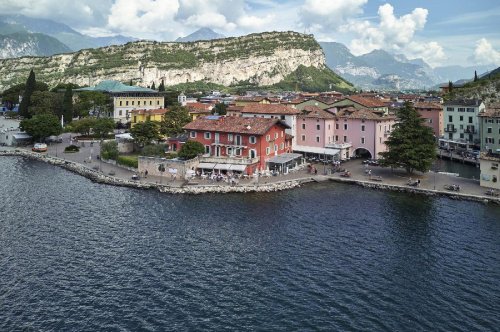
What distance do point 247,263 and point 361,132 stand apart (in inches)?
1650

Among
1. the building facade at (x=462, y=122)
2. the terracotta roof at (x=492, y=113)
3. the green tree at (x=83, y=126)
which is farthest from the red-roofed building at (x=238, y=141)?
the building facade at (x=462, y=122)

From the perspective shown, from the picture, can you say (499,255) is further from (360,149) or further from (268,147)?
(360,149)

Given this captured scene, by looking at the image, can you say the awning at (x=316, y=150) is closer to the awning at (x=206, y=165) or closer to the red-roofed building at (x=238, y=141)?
the red-roofed building at (x=238, y=141)

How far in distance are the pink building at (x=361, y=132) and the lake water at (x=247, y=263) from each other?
61.1 ft

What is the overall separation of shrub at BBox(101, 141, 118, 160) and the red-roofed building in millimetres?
12530

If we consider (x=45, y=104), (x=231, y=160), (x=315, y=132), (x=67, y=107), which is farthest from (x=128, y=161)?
(x=45, y=104)

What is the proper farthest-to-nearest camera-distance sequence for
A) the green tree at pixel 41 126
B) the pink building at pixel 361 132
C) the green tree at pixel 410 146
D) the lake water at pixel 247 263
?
the green tree at pixel 41 126 → the pink building at pixel 361 132 → the green tree at pixel 410 146 → the lake water at pixel 247 263

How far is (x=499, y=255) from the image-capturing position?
3322 cm

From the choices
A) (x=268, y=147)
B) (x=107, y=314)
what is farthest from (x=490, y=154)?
(x=107, y=314)

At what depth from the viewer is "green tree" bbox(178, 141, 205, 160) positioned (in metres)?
58.4

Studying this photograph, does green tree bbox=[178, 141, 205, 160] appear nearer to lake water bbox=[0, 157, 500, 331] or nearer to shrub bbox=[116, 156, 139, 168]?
shrub bbox=[116, 156, 139, 168]

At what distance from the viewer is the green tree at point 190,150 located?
192 ft

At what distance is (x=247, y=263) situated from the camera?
31.7 metres

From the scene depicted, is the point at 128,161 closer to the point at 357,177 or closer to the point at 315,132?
the point at 315,132
